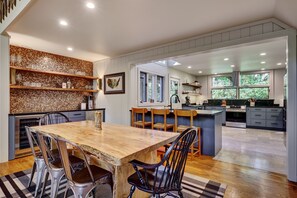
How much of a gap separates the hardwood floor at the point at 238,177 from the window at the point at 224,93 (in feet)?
17.9

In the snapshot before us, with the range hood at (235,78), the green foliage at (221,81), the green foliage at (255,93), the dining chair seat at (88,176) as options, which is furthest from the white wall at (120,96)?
the green foliage at (255,93)

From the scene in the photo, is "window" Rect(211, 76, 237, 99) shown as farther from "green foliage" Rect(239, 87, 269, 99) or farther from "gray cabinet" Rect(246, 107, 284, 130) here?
"gray cabinet" Rect(246, 107, 284, 130)

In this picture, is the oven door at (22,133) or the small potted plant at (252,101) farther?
the small potted plant at (252,101)

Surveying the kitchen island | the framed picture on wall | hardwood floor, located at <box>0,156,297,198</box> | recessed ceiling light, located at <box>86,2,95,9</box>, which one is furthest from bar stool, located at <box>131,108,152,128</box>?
recessed ceiling light, located at <box>86,2,95,9</box>

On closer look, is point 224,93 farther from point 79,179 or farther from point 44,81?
point 79,179

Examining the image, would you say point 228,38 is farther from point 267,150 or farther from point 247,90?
point 247,90

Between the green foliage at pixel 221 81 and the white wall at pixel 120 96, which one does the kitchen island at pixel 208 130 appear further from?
the green foliage at pixel 221 81

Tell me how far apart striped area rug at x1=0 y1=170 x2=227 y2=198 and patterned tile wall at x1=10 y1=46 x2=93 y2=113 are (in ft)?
6.71

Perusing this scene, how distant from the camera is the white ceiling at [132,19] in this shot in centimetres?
212

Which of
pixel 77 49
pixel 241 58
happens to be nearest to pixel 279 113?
pixel 241 58

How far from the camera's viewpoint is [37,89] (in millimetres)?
4055

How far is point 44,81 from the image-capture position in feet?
14.0

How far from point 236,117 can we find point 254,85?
68.3 inches

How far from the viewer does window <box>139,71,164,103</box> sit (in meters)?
5.16
